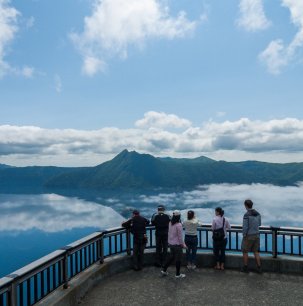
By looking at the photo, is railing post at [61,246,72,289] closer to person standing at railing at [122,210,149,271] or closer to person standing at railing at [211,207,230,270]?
person standing at railing at [122,210,149,271]

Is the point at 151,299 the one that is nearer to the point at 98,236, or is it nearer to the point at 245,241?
the point at 98,236

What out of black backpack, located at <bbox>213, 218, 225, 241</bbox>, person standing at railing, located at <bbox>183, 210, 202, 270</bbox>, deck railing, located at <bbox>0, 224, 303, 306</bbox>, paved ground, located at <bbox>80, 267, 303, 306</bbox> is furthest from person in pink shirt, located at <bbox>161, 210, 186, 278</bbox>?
deck railing, located at <bbox>0, 224, 303, 306</bbox>

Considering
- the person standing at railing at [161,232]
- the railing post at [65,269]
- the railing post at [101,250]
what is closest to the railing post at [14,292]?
the railing post at [65,269]

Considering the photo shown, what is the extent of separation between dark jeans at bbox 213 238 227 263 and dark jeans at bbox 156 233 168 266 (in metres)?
1.40

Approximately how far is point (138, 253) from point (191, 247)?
1.52 meters

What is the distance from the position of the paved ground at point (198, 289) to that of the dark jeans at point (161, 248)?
1.27ft

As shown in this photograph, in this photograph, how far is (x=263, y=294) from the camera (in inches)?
284

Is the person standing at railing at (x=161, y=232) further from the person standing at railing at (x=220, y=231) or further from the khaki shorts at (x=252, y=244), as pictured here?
the khaki shorts at (x=252, y=244)

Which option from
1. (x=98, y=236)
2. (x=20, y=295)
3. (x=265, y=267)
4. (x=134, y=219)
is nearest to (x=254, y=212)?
(x=265, y=267)

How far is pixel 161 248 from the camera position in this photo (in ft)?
30.4

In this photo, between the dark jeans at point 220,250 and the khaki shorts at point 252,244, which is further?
the dark jeans at point 220,250

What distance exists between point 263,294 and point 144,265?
3580mm

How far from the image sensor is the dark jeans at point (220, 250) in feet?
29.1

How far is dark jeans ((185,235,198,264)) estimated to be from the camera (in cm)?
894
